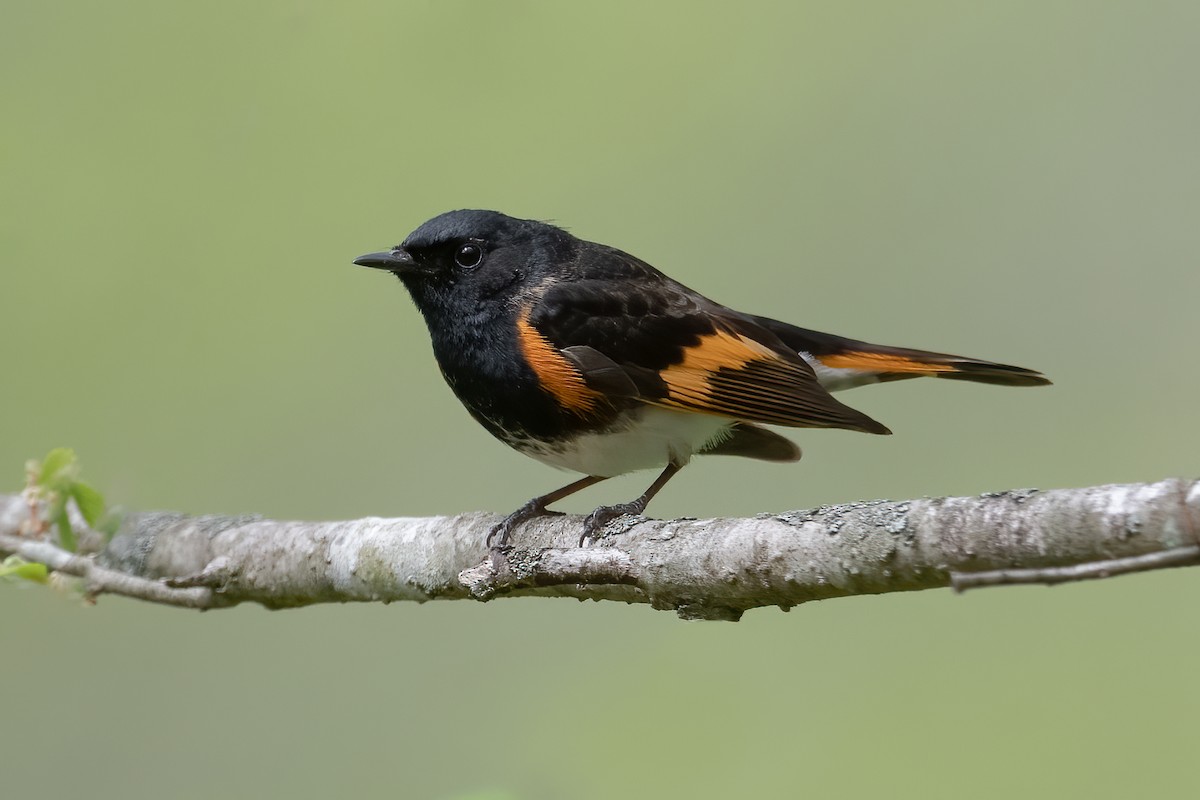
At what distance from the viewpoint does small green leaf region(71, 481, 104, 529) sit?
7.43ft

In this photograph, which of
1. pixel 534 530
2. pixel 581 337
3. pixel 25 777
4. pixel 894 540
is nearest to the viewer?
pixel 894 540

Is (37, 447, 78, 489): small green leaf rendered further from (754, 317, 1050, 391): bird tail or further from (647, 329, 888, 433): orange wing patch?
(754, 317, 1050, 391): bird tail

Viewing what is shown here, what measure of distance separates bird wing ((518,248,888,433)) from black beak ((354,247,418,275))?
0.37m

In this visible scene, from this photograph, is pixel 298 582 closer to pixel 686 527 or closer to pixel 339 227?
pixel 686 527

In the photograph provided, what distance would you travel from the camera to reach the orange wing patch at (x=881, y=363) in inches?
121

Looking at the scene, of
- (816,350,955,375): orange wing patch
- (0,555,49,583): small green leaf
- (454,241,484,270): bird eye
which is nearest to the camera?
(0,555,49,583): small green leaf

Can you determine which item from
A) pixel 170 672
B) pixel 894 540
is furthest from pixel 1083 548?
pixel 170 672

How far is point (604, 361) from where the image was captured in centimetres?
293

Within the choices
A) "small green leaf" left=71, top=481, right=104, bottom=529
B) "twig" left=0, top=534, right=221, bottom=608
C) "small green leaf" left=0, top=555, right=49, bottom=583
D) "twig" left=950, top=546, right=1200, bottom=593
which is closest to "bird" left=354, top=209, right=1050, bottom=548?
"twig" left=0, top=534, right=221, bottom=608

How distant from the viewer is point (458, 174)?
511 cm

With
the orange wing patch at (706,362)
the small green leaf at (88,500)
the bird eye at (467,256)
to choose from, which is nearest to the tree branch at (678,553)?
the small green leaf at (88,500)

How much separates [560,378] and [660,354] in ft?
1.03

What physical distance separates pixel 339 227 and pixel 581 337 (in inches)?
96.7

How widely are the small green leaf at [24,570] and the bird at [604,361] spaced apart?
1.00 metres
